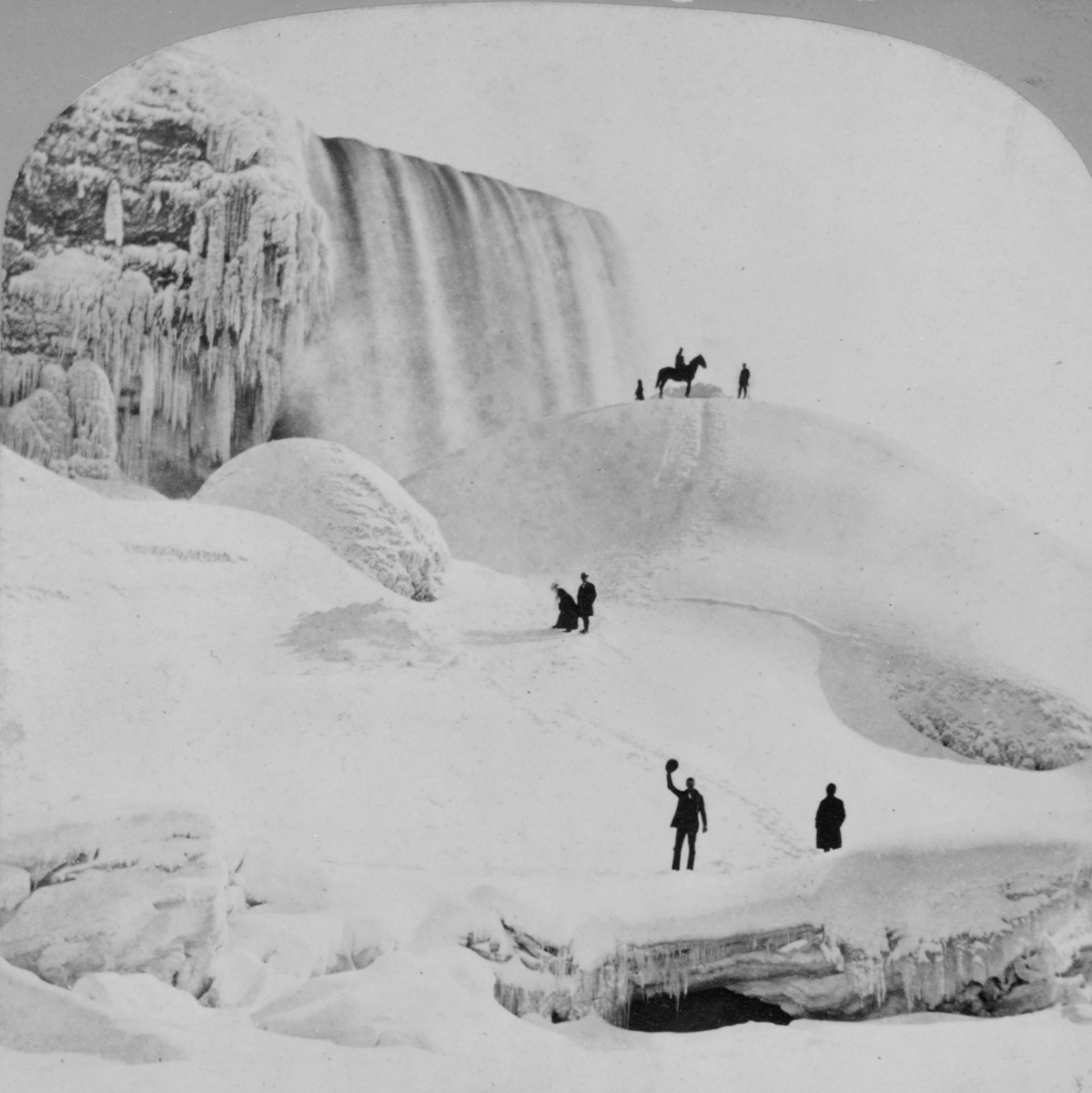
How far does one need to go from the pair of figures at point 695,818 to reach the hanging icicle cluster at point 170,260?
184cm

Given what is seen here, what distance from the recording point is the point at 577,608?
516 cm

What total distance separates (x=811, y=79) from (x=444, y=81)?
126 cm

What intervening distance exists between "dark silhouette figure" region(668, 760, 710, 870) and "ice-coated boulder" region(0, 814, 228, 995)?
1.39 metres

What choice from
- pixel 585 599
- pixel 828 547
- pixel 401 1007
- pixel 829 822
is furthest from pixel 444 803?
pixel 828 547

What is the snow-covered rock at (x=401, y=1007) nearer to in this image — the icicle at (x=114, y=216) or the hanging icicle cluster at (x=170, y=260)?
the hanging icicle cluster at (x=170, y=260)

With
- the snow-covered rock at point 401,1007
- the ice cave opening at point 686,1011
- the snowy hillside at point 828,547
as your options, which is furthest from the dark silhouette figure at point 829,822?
the snow-covered rock at point 401,1007

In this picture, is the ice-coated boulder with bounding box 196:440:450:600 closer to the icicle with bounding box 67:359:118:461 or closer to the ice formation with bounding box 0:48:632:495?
the ice formation with bounding box 0:48:632:495

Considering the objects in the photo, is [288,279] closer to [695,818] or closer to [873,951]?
[695,818]

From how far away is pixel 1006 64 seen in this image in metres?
5.39

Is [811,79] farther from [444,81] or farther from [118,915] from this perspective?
[118,915]

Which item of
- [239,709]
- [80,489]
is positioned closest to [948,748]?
[239,709]

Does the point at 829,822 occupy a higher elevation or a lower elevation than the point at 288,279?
lower

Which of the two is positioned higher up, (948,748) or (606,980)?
(948,748)

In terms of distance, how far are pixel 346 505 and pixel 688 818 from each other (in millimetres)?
1502
